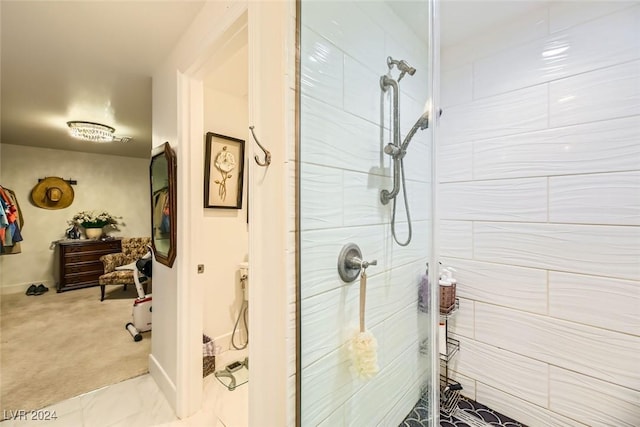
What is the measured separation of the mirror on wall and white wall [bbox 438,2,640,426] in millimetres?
1764

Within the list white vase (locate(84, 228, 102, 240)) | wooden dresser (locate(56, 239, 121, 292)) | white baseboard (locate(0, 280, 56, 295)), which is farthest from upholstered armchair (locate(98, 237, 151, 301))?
white baseboard (locate(0, 280, 56, 295))

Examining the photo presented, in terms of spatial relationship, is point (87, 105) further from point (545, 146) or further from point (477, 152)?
point (545, 146)

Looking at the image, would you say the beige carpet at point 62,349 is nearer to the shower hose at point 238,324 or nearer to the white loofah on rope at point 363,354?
the shower hose at point 238,324

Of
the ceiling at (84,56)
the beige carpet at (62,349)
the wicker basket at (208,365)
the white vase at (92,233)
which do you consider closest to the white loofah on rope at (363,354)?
the wicker basket at (208,365)

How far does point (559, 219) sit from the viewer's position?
1.35m

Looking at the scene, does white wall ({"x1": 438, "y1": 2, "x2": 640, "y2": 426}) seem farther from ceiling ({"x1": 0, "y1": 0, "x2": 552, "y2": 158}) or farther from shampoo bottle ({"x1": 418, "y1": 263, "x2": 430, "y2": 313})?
shampoo bottle ({"x1": 418, "y1": 263, "x2": 430, "y2": 313})

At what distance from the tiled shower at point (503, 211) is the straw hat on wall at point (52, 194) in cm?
563

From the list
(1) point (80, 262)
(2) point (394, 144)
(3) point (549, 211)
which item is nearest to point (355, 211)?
(2) point (394, 144)

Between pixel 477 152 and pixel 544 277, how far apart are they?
78cm

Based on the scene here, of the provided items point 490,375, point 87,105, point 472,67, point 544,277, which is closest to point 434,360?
point 490,375

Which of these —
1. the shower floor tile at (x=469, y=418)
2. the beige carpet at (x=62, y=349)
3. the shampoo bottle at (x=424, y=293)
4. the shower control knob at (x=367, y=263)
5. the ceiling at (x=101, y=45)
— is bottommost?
the beige carpet at (x=62, y=349)

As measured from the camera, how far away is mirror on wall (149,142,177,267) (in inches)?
66.8

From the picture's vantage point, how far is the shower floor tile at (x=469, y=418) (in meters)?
1.35

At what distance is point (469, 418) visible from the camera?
4.87 feet
